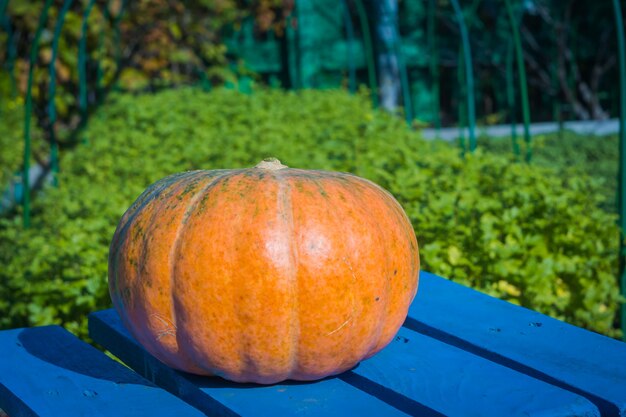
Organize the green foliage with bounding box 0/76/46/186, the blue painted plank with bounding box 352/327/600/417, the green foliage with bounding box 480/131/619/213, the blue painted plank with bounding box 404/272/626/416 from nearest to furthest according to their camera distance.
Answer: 1. the blue painted plank with bounding box 352/327/600/417
2. the blue painted plank with bounding box 404/272/626/416
3. the green foliage with bounding box 0/76/46/186
4. the green foliage with bounding box 480/131/619/213

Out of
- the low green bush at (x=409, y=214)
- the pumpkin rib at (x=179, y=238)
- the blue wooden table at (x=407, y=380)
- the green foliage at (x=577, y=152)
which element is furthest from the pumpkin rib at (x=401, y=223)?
the green foliage at (x=577, y=152)

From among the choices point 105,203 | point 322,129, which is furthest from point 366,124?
point 105,203

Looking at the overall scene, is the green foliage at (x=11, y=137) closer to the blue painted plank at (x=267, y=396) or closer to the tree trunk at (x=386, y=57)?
the tree trunk at (x=386, y=57)

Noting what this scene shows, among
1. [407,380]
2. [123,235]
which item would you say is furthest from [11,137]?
[407,380]

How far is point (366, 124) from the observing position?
698cm

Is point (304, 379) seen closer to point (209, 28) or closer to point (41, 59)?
point (41, 59)

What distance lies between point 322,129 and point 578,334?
5.51 meters

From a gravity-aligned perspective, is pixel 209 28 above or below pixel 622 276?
above

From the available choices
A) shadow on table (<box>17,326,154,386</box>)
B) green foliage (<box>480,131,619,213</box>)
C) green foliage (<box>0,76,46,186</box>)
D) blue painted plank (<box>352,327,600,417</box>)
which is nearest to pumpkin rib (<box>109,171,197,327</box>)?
shadow on table (<box>17,326,154,386</box>)

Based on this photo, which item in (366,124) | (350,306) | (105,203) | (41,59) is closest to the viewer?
(350,306)

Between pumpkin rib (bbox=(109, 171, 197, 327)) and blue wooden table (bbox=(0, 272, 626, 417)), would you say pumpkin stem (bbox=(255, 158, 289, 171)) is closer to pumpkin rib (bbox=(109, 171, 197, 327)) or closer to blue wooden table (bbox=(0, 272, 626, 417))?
pumpkin rib (bbox=(109, 171, 197, 327))

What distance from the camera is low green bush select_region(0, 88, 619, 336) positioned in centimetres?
319

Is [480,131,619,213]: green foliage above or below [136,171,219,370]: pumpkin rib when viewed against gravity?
below

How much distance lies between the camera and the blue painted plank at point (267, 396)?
62.9 inches
